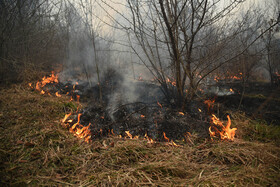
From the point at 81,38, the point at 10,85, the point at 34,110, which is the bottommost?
the point at 34,110

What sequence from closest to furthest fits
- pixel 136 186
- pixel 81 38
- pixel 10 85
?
pixel 136 186 → pixel 10 85 → pixel 81 38

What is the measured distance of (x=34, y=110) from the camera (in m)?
2.80

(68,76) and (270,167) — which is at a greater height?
(68,76)

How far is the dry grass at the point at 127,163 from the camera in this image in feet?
3.53

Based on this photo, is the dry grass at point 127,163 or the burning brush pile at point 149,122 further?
the burning brush pile at point 149,122

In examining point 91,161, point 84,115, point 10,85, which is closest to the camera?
point 91,161

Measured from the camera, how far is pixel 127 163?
1.35 m

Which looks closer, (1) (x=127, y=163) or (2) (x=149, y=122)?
(1) (x=127, y=163)

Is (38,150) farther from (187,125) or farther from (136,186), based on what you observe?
(187,125)

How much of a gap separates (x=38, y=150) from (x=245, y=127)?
285 cm

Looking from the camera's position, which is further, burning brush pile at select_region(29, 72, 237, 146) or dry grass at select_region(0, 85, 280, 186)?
burning brush pile at select_region(29, 72, 237, 146)

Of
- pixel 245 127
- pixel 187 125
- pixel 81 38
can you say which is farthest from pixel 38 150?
pixel 81 38

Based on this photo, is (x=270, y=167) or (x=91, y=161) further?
(x=91, y=161)

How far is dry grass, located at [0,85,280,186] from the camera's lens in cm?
108
